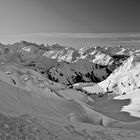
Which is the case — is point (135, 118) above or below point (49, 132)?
below

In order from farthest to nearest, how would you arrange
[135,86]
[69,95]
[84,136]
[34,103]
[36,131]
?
[135,86]
[69,95]
[34,103]
[84,136]
[36,131]

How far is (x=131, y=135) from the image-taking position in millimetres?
18516

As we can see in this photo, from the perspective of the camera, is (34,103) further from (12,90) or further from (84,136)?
(84,136)

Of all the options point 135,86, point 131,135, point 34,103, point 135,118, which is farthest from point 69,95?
point 135,86

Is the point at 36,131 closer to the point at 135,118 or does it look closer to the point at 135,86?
the point at 135,118

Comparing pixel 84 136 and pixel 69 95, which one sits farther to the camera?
pixel 69 95

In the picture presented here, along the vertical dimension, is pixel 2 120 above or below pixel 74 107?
above

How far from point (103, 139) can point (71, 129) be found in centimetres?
248

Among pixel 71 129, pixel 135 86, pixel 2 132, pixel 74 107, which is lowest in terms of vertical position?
pixel 135 86

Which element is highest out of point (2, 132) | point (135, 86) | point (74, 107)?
point (2, 132)

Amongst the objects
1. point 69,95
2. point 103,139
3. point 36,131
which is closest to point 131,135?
point 103,139

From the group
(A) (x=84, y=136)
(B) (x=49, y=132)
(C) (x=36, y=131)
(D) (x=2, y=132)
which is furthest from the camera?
(A) (x=84, y=136)

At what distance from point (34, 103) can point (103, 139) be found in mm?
14211

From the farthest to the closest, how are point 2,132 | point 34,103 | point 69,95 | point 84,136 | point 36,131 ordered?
point 69,95, point 34,103, point 84,136, point 36,131, point 2,132
